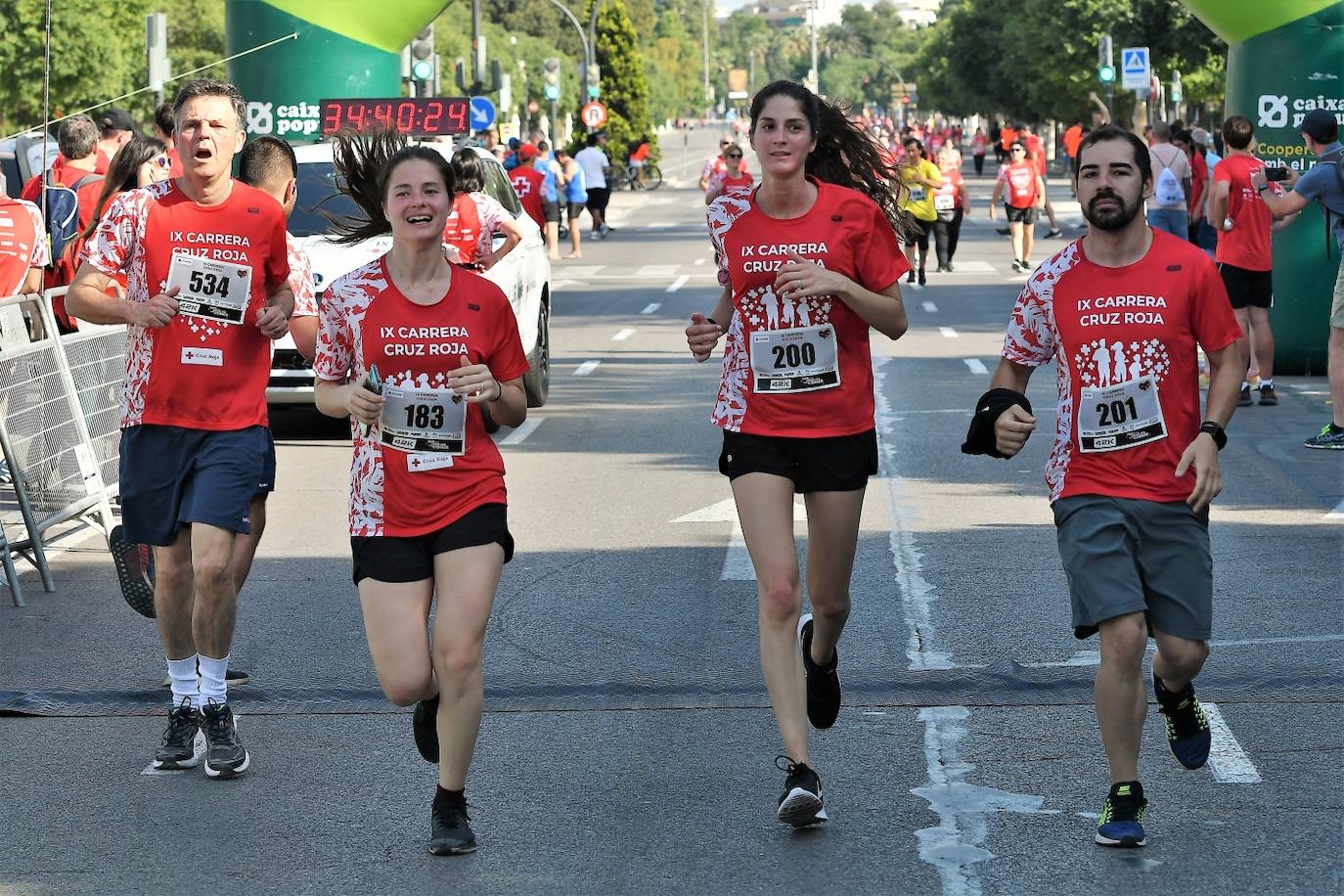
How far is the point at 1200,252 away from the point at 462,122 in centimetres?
1066

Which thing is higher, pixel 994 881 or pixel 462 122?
pixel 462 122

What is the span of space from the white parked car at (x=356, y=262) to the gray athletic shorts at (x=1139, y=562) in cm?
785

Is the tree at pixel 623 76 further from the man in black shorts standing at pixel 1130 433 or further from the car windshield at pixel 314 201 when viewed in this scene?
the man in black shorts standing at pixel 1130 433

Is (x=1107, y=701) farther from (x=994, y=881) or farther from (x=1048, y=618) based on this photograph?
(x=1048, y=618)

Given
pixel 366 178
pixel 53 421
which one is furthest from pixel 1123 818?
pixel 53 421

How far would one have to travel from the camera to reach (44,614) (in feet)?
28.7

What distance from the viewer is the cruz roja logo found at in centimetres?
1588

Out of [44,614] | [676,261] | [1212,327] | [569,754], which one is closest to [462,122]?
[44,614]

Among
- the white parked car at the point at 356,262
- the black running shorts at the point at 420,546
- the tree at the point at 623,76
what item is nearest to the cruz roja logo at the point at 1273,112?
the white parked car at the point at 356,262

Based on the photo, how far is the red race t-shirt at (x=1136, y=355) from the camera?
534 cm

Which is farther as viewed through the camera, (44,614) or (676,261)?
(676,261)

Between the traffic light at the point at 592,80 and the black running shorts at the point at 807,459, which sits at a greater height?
the traffic light at the point at 592,80

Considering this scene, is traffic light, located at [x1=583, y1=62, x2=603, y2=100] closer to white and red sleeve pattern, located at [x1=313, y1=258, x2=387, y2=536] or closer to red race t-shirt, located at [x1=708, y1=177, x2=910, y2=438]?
red race t-shirt, located at [x1=708, y1=177, x2=910, y2=438]

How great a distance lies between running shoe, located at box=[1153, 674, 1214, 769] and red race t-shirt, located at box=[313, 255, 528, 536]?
1841 millimetres
